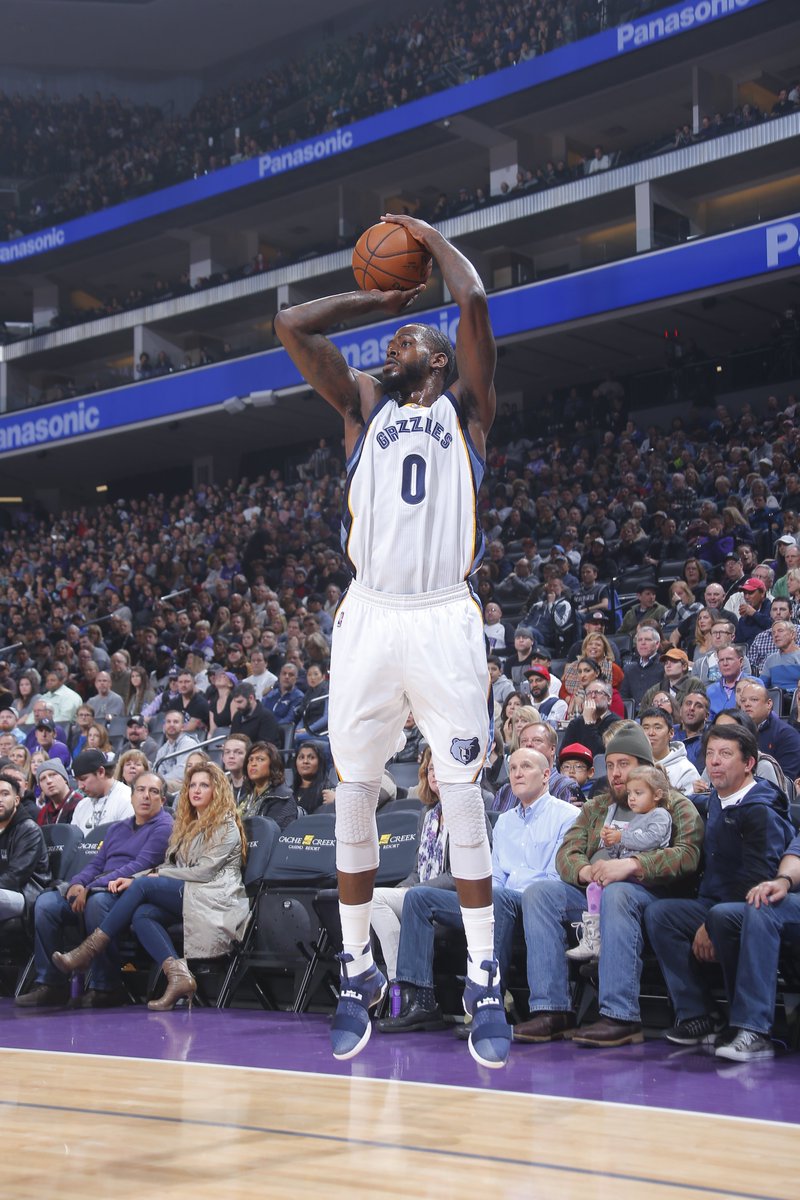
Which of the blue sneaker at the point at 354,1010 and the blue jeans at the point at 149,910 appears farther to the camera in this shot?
the blue jeans at the point at 149,910

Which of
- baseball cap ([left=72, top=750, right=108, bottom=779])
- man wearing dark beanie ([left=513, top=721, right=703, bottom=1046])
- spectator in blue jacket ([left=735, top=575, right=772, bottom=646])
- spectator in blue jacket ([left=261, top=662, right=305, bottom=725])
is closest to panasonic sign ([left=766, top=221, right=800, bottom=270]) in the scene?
spectator in blue jacket ([left=735, top=575, right=772, bottom=646])

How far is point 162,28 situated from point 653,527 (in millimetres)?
21907

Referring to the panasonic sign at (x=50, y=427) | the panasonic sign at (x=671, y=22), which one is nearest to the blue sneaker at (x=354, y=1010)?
the panasonic sign at (x=671, y=22)

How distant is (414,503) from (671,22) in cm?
1804

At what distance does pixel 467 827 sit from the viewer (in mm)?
3898

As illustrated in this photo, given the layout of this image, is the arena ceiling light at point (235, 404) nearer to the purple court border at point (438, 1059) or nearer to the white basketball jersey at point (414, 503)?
the purple court border at point (438, 1059)

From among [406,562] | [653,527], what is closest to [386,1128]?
[406,562]

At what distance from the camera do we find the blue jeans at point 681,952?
5.04 metres

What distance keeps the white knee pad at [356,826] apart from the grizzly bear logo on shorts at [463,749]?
298 mm

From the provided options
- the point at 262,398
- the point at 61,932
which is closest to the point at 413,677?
the point at 61,932

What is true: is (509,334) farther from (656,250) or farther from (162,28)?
(162,28)

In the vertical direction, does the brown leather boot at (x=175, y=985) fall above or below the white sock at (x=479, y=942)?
below

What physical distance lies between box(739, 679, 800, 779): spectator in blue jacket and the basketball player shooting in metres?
3.17

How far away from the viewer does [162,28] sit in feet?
97.2
